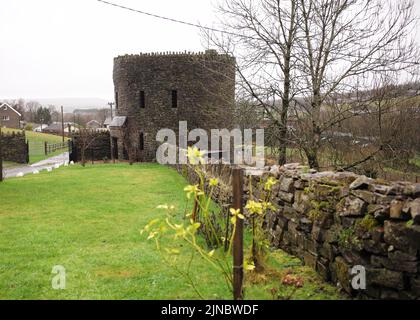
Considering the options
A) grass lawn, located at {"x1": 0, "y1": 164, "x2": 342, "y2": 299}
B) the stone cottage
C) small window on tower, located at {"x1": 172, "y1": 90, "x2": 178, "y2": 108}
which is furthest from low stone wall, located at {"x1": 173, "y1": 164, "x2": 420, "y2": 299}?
the stone cottage

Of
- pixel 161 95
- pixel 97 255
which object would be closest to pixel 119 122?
pixel 161 95

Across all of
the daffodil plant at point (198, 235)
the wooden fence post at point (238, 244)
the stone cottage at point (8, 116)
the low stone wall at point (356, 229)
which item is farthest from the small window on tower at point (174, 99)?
the stone cottage at point (8, 116)

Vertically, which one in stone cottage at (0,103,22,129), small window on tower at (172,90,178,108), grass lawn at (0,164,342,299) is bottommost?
grass lawn at (0,164,342,299)

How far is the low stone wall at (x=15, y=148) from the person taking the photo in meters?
34.4

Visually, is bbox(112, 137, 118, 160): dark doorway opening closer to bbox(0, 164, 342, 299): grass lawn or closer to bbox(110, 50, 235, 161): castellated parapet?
bbox(110, 50, 235, 161): castellated parapet

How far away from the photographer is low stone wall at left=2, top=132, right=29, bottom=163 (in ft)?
113

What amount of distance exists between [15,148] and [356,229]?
118 ft

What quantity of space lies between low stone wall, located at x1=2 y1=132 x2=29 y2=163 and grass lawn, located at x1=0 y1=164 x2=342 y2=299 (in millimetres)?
23690

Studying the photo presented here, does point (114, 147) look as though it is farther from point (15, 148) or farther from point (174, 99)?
point (15, 148)

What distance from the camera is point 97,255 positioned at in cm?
685

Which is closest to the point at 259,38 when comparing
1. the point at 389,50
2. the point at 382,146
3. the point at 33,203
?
the point at 389,50

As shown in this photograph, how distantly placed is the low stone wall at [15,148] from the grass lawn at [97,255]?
2369cm

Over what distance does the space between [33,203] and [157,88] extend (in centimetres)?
1724
